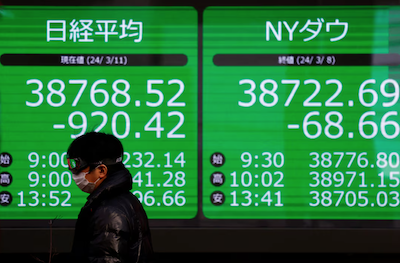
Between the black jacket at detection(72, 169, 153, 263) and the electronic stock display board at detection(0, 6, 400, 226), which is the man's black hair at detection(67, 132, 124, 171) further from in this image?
the electronic stock display board at detection(0, 6, 400, 226)

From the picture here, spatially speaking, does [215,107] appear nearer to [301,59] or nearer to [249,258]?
[301,59]

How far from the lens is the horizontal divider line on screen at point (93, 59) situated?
3561 millimetres

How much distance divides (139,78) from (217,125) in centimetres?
78

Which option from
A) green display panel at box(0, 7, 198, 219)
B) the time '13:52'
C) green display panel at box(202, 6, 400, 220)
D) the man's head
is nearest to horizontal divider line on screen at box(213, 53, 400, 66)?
green display panel at box(202, 6, 400, 220)

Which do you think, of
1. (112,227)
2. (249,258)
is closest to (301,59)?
(249,258)

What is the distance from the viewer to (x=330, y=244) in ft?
11.6

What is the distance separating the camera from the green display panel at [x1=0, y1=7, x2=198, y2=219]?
140 inches

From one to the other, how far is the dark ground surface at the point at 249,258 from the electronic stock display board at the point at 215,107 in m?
0.58

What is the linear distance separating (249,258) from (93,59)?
7.70 ft

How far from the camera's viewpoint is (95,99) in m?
3.57

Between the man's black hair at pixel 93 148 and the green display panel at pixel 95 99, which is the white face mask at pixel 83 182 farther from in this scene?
the green display panel at pixel 95 99

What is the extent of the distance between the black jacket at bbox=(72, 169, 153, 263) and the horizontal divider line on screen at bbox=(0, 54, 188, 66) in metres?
1.82

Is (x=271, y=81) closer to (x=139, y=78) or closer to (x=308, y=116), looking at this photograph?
(x=308, y=116)

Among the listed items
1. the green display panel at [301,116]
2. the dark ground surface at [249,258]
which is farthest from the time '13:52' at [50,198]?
the green display panel at [301,116]
